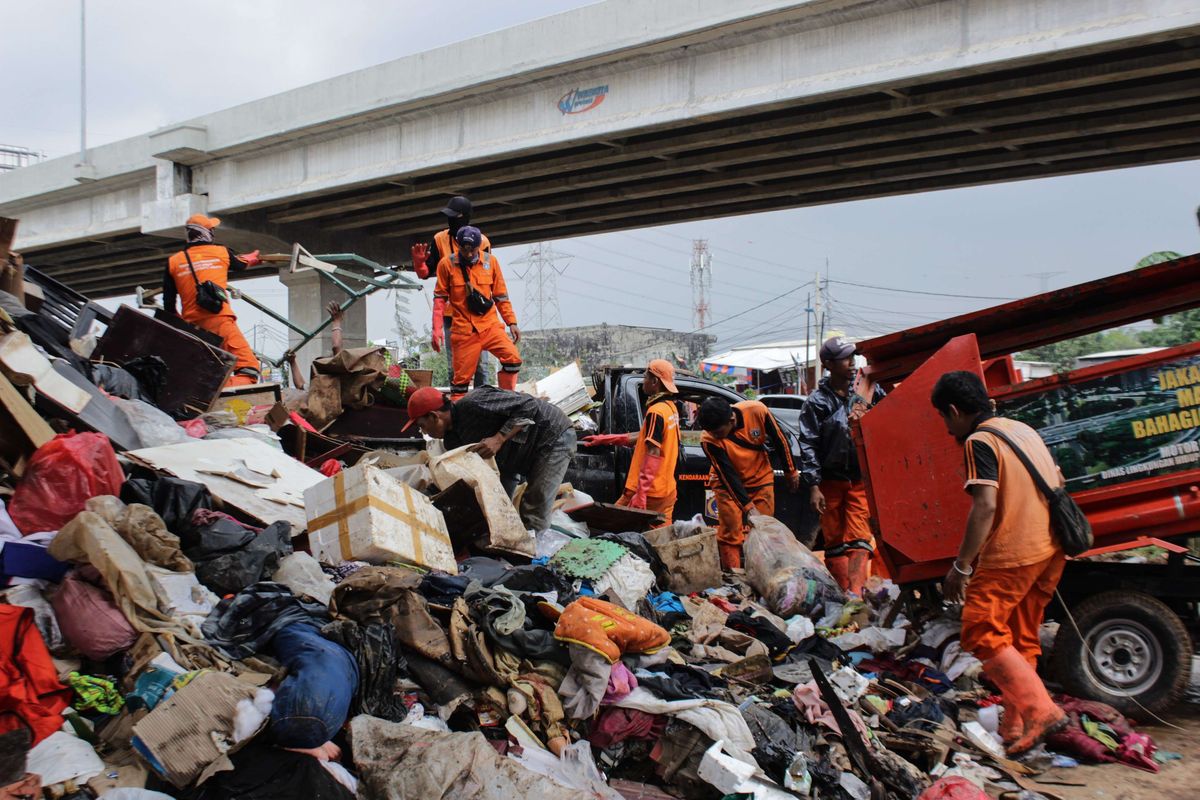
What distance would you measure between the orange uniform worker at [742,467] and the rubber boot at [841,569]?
2.01ft

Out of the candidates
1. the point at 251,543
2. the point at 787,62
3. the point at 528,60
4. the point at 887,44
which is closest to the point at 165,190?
the point at 528,60

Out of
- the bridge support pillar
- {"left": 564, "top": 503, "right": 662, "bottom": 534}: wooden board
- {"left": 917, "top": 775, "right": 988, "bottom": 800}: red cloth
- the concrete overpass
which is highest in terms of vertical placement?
the concrete overpass

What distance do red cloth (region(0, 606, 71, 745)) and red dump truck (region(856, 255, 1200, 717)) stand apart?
392 centimetres

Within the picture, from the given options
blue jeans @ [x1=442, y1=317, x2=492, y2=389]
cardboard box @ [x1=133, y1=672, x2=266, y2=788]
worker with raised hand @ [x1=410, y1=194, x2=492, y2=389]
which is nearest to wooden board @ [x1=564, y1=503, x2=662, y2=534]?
worker with raised hand @ [x1=410, y1=194, x2=492, y2=389]

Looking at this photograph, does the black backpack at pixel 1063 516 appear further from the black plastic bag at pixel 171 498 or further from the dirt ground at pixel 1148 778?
the black plastic bag at pixel 171 498

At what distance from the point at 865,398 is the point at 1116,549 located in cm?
188

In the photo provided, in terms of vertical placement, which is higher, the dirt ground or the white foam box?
the white foam box

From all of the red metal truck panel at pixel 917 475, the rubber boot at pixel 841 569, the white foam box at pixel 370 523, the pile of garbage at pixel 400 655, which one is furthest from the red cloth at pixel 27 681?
the rubber boot at pixel 841 569

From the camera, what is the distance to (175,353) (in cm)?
709

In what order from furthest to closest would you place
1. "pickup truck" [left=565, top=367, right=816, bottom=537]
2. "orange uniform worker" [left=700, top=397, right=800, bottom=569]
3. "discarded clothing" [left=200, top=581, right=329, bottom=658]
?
"pickup truck" [left=565, top=367, right=816, bottom=537]
"orange uniform worker" [left=700, top=397, right=800, bottom=569]
"discarded clothing" [left=200, top=581, right=329, bottom=658]

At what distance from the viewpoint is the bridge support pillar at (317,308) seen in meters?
20.0

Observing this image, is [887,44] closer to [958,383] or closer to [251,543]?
[958,383]

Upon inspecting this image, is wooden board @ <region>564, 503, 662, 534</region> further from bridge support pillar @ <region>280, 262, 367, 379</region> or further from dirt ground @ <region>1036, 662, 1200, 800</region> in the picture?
bridge support pillar @ <region>280, 262, 367, 379</region>

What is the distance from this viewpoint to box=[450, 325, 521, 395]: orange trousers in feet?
26.6
